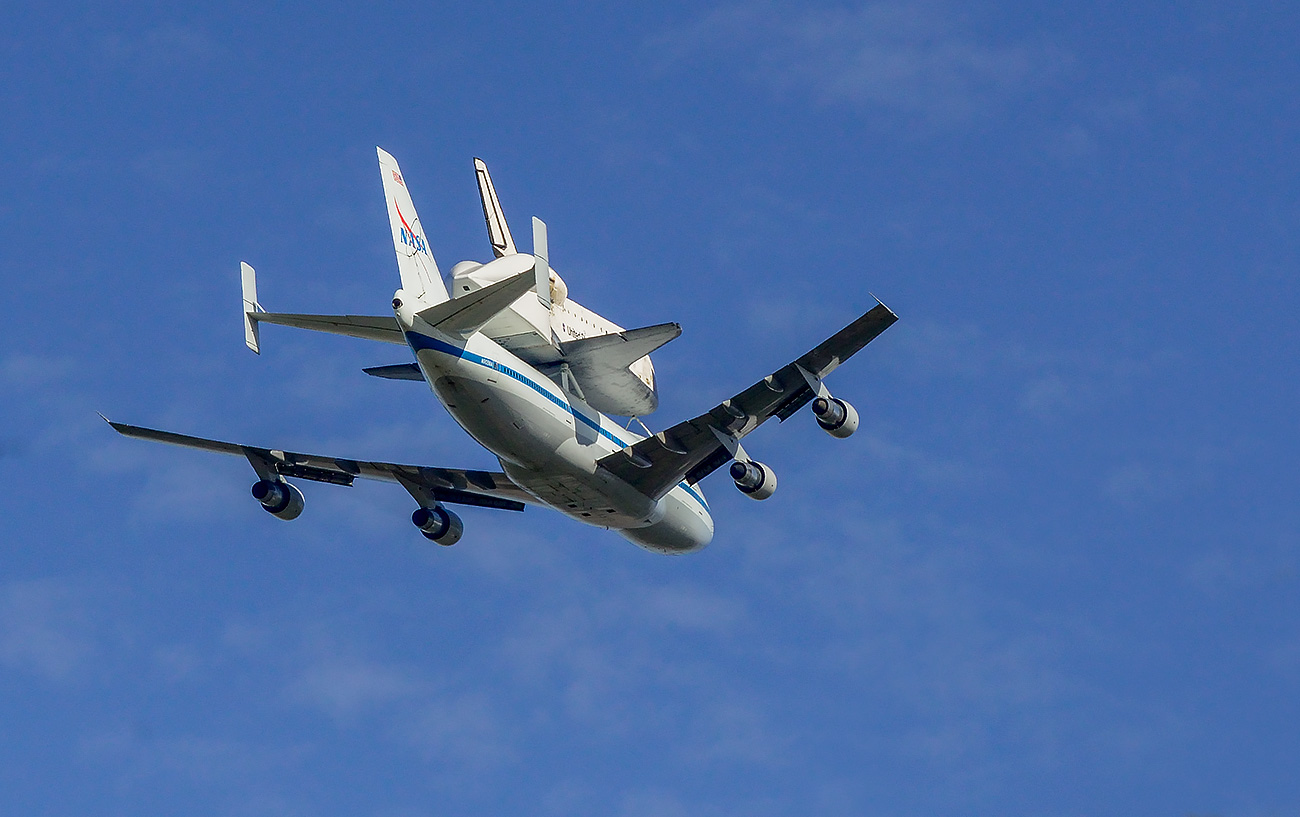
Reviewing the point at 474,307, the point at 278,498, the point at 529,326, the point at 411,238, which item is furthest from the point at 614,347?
the point at 278,498

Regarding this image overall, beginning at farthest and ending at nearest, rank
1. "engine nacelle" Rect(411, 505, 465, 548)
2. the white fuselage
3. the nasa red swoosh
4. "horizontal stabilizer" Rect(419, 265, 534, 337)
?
"engine nacelle" Rect(411, 505, 465, 548) → the nasa red swoosh → the white fuselage → "horizontal stabilizer" Rect(419, 265, 534, 337)

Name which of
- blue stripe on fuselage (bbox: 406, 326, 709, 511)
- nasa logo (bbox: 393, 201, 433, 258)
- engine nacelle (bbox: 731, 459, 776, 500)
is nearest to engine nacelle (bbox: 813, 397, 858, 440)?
engine nacelle (bbox: 731, 459, 776, 500)

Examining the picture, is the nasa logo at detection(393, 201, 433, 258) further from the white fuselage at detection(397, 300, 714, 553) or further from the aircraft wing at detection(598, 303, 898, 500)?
the aircraft wing at detection(598, 303, 898, 500)

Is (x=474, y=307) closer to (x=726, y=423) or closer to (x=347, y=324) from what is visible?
(x=347, y=324)

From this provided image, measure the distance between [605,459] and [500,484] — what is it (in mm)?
4994

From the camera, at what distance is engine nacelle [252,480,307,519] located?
40125 millimetres

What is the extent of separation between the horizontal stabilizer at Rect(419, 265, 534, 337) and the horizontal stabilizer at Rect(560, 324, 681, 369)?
11.1 feet

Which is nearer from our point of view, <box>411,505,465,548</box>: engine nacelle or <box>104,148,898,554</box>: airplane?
<box>104,148,898,554</box>: airplane

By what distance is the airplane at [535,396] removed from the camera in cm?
3394

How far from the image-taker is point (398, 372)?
38000 millimetres

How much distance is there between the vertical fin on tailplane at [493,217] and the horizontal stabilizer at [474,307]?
5530mm

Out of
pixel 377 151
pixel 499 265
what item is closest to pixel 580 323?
pixel 499 265

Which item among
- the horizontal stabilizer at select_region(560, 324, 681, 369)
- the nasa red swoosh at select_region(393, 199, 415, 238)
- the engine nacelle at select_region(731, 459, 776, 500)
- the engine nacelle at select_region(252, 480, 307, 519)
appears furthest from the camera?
the engine nacelle at select_region(252, 480, 307, 519)

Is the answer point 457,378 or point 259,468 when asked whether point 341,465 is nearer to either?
point 259,468
